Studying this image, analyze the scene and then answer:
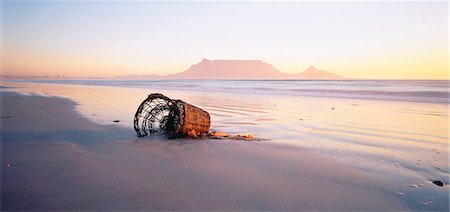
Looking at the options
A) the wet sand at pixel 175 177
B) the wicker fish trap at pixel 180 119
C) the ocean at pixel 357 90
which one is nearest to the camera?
the wet sand at pixel 175 177

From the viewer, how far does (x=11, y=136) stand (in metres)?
5.23

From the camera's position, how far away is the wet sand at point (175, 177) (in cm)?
275

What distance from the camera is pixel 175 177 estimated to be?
338 cm

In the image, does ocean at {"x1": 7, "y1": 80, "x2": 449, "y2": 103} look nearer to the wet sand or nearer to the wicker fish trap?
the wicker fish trap

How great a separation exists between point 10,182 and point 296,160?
3.43 metres

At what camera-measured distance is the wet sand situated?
9.01 feet

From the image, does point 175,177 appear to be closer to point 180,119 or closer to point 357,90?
point 180,119

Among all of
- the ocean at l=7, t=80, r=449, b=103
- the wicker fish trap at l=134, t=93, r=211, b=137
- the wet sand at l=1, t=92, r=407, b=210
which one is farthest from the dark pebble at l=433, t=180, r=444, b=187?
the ocean at l=7, t=80, r=449, b=103

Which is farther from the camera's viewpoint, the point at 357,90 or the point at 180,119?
the point at 357,90

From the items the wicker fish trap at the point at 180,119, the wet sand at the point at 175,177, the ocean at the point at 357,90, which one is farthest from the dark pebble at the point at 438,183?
the ocean at the point at 357,90

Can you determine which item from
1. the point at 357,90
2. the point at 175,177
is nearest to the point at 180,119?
the point at 175,177

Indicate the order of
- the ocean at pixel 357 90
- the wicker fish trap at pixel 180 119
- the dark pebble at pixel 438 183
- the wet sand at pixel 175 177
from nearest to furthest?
1. the wet sand at pixel 175 177
2. the dark pebble at pixel 438 183
3. the wicker fish trap at pixel 180 119
4. the ocean at pixel 357 90

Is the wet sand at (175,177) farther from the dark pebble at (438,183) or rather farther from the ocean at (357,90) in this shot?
the ocean at (357,90)

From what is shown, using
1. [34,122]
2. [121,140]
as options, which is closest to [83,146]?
[121,140]
